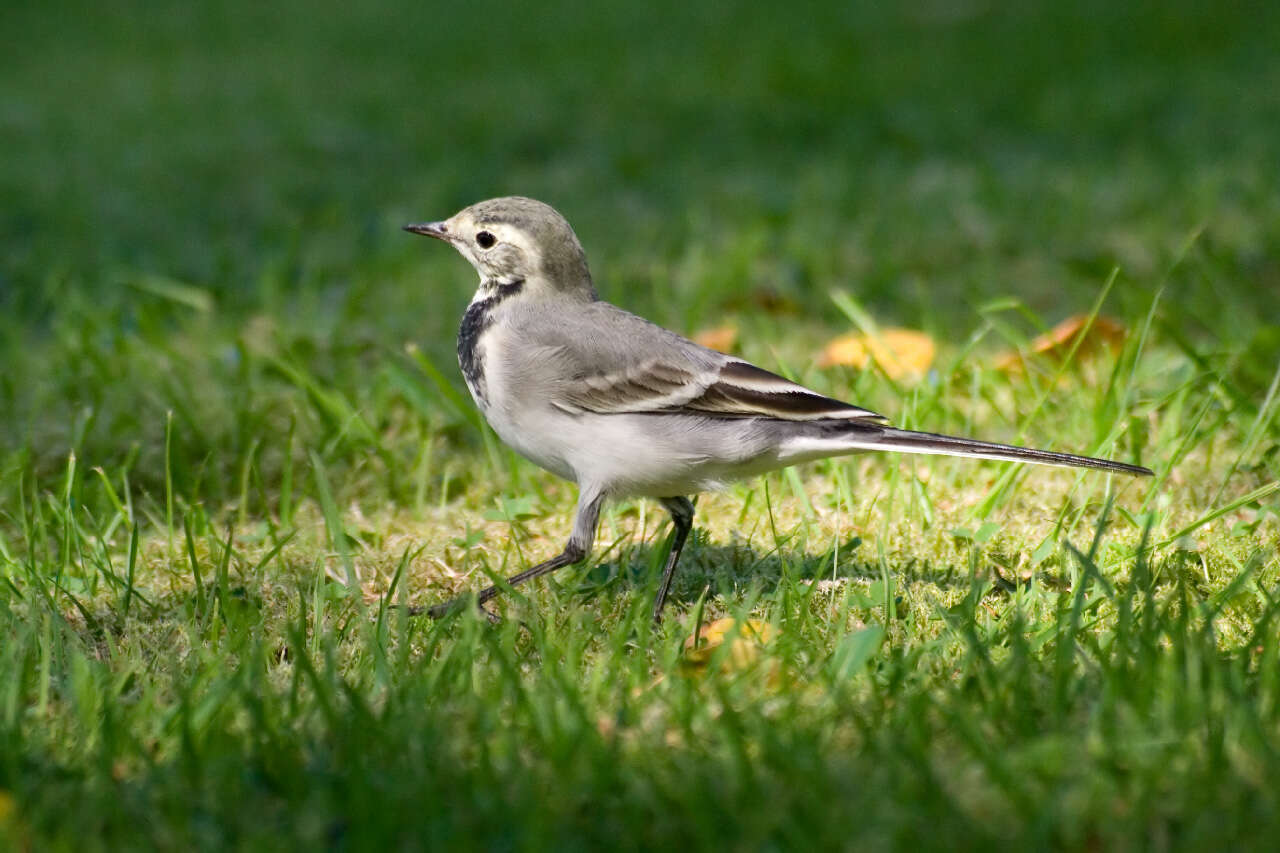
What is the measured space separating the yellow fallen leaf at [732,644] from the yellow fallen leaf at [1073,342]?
6.40 feet

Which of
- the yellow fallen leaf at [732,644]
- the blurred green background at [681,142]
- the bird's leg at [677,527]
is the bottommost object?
the yellow fallen leaf at [732,644]

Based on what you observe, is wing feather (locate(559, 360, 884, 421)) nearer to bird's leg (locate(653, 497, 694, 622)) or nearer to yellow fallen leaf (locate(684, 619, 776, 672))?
bird's leg (locate(653, 497, 694, 622))

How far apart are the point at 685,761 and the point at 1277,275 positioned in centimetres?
451

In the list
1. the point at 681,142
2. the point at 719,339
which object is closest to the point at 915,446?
the point at 719,339

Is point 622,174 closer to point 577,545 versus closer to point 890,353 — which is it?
point 890,353

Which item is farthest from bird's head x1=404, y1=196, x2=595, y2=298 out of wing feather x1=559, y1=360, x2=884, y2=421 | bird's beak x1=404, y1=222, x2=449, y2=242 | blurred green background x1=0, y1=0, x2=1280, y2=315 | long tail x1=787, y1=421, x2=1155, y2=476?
blurred green background x1=0, y1=0, x2=1280, y2=315

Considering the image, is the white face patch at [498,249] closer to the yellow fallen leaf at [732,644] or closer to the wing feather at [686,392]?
the wing feather at [686,392]

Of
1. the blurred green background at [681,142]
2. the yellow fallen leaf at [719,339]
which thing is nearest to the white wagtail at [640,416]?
the yellow fallen leaf at [719,339]

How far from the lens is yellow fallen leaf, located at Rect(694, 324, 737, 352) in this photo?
5.41 metres

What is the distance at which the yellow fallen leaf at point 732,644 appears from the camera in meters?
3.18

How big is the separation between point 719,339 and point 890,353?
2.23 feet

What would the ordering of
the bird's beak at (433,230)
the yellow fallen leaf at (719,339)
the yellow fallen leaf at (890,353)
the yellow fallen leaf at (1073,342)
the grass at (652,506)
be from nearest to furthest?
the grass at (652,506), the bird's beak at (433,230), the yellow fallen leaf at (1073,342), the yellow fallen leaf at (890,353), the yellow fallen leaf at (719,339)

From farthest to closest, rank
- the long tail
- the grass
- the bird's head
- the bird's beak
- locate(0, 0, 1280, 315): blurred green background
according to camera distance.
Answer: locate(0, 0, 1280, 315): blurred green background < the bird's beak < the bird's head < the long tail < the grass

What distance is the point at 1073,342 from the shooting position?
4.98 meters
